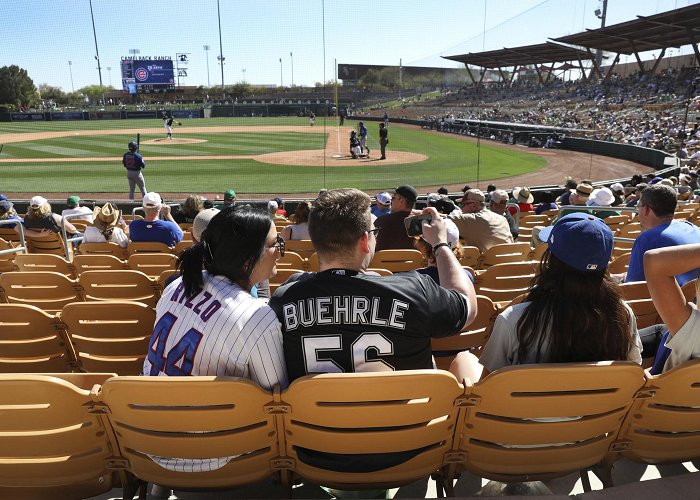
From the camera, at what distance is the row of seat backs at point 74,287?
157 inches

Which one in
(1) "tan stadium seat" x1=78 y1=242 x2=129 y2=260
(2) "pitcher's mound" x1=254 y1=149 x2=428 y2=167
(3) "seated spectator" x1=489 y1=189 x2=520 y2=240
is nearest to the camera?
(1) "tan stadium seat" x1=78 y1=242 x2=129 y2=260

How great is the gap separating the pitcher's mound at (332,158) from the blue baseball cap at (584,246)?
2030cm

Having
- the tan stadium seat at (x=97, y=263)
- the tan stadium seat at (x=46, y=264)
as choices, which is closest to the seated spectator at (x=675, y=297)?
the tan stadium seat at (x=97, y=263)

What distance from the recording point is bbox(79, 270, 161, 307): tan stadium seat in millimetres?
3969

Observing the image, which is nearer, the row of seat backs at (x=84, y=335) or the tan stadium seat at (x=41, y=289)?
the row of seat backs at (x=84, y=335)

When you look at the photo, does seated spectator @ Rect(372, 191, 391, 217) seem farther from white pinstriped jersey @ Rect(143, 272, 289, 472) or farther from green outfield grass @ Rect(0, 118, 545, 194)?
green outfield grass @ Rect(0, 118, 545, 194)

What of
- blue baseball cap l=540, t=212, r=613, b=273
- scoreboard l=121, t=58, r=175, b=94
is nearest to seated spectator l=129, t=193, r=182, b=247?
blue baseball cap l=540, t=212, r=613, b=273

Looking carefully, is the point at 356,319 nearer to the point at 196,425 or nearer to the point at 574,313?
the point at 196,425

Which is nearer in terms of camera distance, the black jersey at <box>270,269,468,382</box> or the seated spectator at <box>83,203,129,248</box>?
the black jersey at <box>270,269,468,382</box>

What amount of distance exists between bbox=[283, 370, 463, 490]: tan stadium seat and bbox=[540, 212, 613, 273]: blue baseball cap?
2.63 ft

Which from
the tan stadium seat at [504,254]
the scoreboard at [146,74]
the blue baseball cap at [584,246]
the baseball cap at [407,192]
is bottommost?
the tan stadium seat at [504,254]

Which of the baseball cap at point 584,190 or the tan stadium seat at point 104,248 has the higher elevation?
the baseball cap at point 584,190

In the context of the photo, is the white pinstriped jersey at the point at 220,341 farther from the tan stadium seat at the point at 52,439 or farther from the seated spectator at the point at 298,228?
the seated spectator at the point at 298,228

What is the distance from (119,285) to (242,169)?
60.1ft
